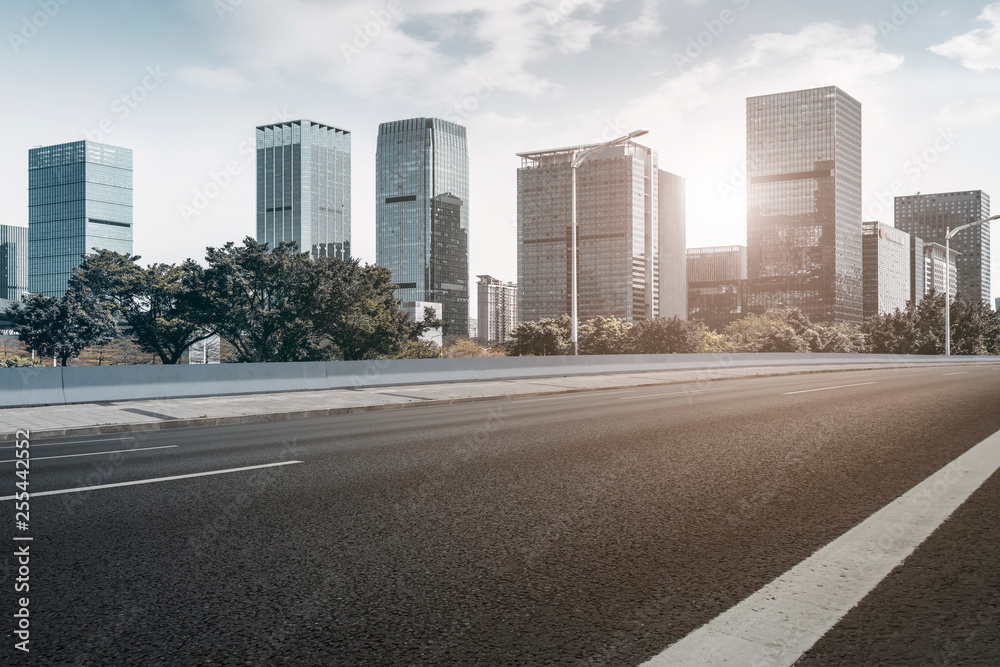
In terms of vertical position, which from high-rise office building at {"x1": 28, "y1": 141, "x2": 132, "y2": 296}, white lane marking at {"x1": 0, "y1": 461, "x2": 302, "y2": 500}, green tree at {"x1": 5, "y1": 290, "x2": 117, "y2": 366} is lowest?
white lane marking at {"x1": 0, "y1": 461, "x2": 302, "y2": 500}

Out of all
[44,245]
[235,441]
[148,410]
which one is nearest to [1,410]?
[148,410]

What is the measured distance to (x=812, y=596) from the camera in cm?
341

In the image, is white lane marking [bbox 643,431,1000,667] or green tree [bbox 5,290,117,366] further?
green tree [bbox 5,290,117,366]

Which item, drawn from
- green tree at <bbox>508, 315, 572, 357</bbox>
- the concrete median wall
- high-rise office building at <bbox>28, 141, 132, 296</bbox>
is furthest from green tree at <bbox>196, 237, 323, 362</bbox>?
high-rise office building at <bbox>28, 141, 132, 296</bbox>

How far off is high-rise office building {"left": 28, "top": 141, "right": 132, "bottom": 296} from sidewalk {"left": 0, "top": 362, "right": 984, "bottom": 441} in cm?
14552

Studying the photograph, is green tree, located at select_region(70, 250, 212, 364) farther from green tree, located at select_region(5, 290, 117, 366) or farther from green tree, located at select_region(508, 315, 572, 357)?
green tree, located at select_region(508, 315, 572, 357)

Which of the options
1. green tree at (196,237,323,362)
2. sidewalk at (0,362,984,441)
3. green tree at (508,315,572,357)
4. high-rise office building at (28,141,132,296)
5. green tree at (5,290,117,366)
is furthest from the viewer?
high-rise office building at (28,141,132,296)

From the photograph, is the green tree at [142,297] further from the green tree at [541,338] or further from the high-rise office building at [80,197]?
the high-rise office building at [80,197]

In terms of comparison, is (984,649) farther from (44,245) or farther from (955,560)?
(44,245)

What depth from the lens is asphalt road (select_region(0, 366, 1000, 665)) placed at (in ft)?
9.68

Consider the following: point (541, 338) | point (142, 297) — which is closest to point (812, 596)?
point (142, 297)

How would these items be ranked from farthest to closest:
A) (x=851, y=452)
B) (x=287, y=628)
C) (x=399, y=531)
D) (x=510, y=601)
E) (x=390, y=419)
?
(x=390, y=419) < (x=851, y=452) < (x=399, y=531) < (x=510, y=601) < (x=287, y=628)

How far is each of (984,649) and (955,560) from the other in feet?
4.25

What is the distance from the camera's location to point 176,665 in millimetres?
2750
